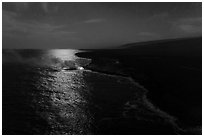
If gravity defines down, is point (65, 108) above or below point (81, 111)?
above

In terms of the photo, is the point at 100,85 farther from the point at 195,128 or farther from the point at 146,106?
the point at 195,128

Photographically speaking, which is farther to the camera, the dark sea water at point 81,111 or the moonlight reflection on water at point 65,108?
the moonlight reflection on water at point 65,108

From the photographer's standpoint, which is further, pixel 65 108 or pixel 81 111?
pixel 65 108

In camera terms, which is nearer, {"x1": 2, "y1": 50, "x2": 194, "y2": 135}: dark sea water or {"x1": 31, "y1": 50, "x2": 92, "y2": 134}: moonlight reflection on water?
{"x1": 2, "y1": 50, "x2": 194, "y2": 135}: dark sea water

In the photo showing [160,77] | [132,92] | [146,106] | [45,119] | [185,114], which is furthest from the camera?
[160,77]

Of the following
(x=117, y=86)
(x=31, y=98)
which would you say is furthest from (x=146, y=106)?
(x=31, y=98)

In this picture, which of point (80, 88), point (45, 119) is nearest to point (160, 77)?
point (80, 88)

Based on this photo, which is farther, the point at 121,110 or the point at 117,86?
the point at 117,86

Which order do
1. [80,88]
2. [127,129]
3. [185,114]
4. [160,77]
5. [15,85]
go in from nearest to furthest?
[127,129] < [185,114] < [80,88] < [15,85] < [160,77]

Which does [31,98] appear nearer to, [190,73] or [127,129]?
[127,129]
